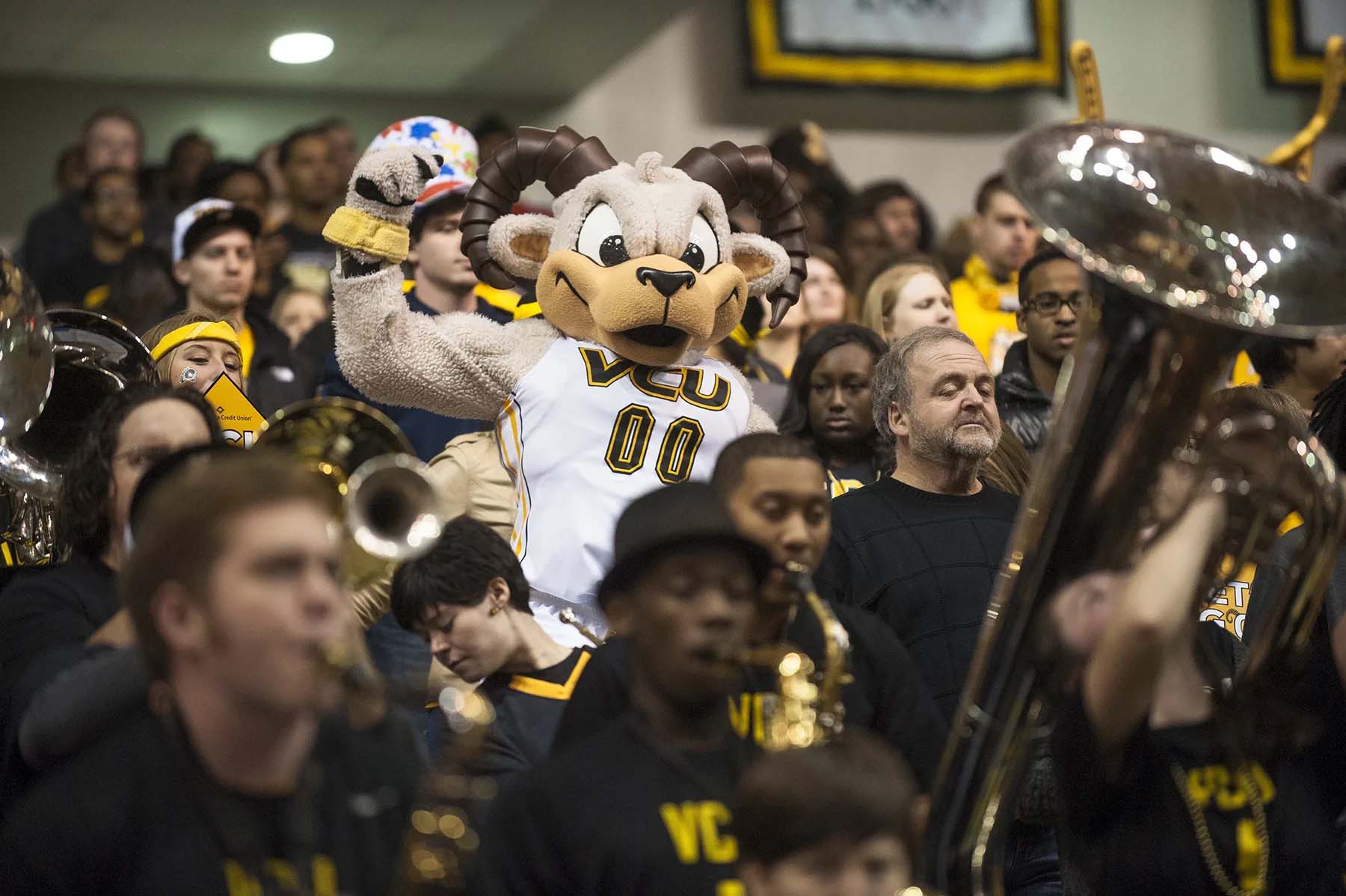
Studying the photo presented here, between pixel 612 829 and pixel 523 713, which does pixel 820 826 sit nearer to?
pixel 612 829

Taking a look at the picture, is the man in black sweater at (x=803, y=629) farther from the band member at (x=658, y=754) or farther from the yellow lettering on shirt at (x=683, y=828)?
the yellow lettering on shirt at (x=683, y=828)

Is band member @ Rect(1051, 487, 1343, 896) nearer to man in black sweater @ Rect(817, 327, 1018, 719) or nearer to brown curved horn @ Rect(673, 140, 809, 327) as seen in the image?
man in black sweater @ Rect(817, 327, 1018, 719)

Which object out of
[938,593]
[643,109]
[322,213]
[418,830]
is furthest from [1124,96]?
[418,830]

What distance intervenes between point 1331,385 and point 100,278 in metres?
4.20

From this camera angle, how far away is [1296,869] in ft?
10.5

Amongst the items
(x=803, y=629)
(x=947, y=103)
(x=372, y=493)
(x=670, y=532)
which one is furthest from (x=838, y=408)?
(x=947, y=103)

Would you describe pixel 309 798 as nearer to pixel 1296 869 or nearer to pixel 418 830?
pixel 418 830

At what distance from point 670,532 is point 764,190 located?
1.82 metres

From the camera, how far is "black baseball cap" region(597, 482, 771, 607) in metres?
2.81

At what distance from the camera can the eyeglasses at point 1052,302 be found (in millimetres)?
5184

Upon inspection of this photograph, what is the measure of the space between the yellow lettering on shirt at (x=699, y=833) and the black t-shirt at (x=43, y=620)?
0.93 meters

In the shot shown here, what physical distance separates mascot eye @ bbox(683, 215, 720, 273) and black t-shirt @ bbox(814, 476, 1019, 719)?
1.94 feet

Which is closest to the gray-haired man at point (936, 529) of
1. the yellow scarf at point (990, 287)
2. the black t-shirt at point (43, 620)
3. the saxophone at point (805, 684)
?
the saxophone at point (805, 684)

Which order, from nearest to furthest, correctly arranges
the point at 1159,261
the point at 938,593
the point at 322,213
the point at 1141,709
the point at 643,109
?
the point at 1141,709, the point at 1159,261, the point at 938,593, the point at 322,213, the point at 643,109
